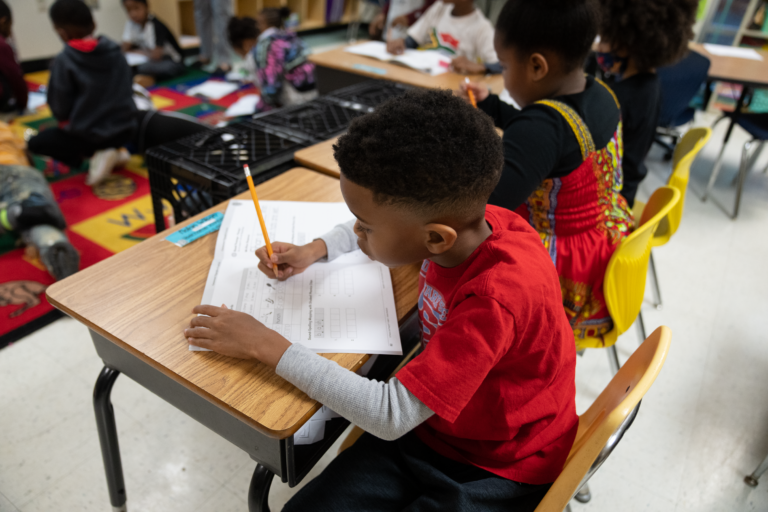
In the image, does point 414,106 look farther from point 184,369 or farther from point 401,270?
point 184,369

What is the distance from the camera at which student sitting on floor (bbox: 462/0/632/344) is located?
1022mm

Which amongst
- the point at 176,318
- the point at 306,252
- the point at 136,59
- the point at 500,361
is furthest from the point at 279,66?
the point at 500,361

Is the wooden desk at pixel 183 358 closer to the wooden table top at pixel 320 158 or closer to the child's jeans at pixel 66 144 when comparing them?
the wooden table top at pixel 320 158

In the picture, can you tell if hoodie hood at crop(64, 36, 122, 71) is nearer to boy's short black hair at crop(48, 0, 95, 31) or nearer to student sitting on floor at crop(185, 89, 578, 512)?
boy's short black hair at crop(48, 0, 95, 31)

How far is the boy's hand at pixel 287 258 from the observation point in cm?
88

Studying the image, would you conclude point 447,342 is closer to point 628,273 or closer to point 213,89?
point 628,273

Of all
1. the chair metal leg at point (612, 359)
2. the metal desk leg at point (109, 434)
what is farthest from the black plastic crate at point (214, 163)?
the chair metal leg at point (612, 359)

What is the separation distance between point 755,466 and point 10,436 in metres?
2.16

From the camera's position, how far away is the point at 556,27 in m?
1.05

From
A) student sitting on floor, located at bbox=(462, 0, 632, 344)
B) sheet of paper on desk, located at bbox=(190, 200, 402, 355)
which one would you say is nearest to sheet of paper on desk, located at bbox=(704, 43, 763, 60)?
student sitting on floor, located at bbox=(462, 0, 632, 344)

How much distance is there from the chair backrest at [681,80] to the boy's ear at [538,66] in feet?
5.23

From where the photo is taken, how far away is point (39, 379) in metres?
1.57

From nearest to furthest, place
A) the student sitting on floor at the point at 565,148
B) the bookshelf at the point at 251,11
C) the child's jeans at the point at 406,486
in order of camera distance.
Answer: the child's jeans at the point at 406,486 < the student sitting on floor at the point at 565,148 < the bookshelf at the point at 251,11

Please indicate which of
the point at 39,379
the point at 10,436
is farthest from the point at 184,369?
the point at 39,379
